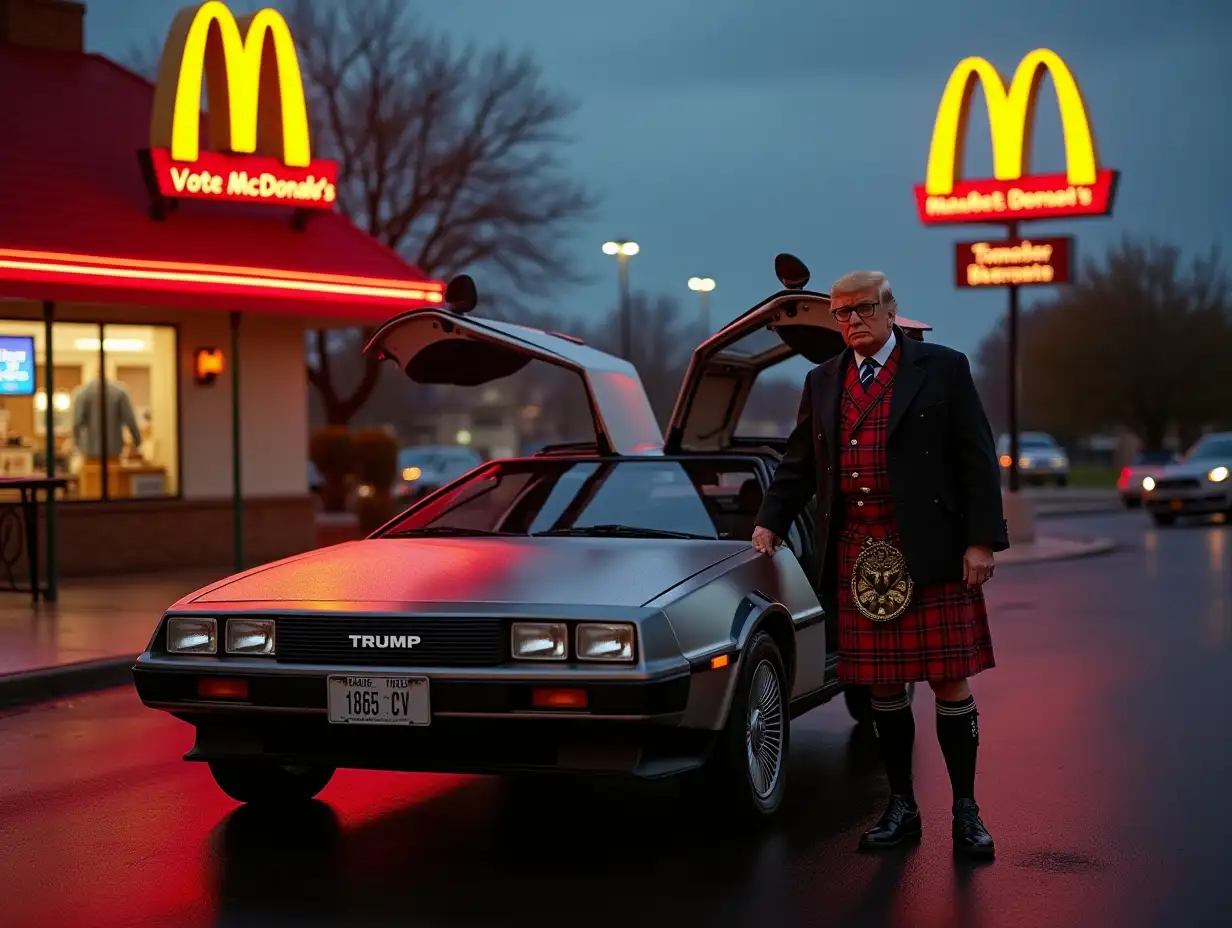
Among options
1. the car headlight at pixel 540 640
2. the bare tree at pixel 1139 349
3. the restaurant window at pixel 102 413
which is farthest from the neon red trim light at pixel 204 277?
the bare tree at pixel 1139 349

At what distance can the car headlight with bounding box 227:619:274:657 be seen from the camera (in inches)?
239

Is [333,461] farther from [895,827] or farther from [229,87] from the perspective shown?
[895,827]

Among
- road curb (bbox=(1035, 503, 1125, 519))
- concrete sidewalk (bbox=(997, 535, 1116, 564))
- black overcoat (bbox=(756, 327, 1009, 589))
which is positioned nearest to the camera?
black overcoat (bbox=(756, 327, 1009, 589))

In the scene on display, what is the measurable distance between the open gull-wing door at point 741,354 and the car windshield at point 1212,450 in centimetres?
2383

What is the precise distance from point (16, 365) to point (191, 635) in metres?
12.2

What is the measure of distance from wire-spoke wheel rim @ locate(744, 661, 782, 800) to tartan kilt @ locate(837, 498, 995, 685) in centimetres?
47

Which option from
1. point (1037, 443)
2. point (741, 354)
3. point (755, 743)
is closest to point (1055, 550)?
point (741, 354)

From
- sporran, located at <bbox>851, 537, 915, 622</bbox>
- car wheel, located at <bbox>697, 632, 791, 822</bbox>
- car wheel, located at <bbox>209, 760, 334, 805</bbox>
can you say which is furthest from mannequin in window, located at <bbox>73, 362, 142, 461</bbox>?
sporran, located at <bbox>851, 537, 915, 622</bbox>

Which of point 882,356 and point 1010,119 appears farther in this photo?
point 1010,119

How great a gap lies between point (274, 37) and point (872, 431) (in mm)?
15222

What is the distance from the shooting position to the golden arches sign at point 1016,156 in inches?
1043

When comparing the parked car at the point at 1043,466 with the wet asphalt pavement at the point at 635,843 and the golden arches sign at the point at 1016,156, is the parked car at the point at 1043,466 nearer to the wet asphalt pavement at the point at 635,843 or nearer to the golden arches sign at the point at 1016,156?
the golden arches sign at the point at 1016,156

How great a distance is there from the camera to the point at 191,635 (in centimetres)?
621

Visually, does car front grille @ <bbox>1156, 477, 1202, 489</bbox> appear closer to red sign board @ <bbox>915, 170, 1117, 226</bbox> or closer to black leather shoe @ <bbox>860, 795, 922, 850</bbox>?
red sign board @ <bbox>915, 170, 1117, 226</bbox>
